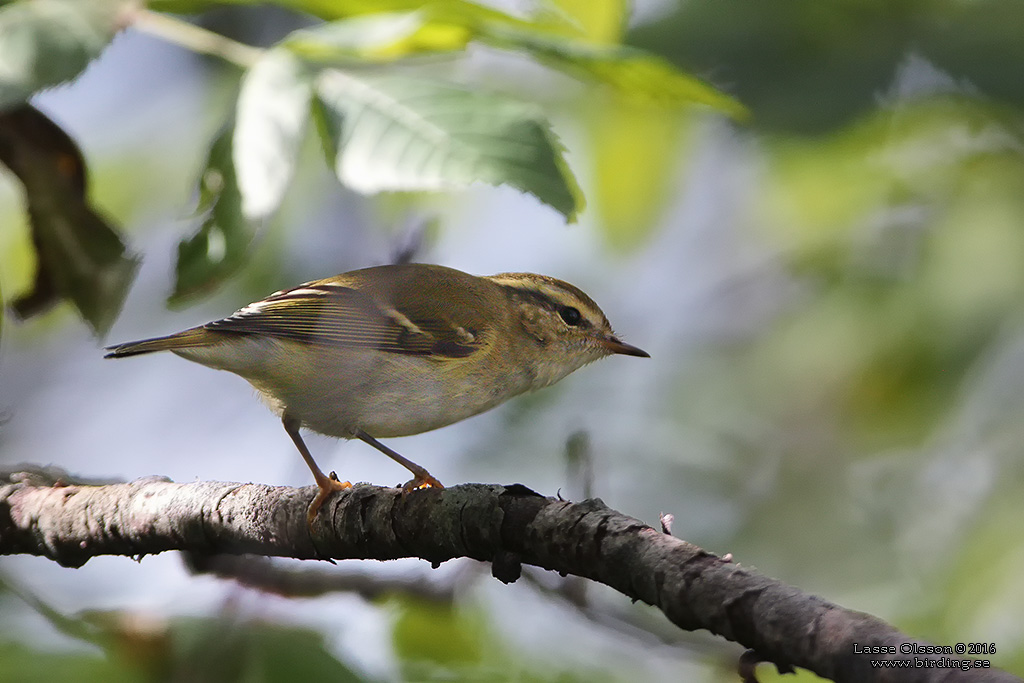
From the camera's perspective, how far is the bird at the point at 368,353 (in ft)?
10.5

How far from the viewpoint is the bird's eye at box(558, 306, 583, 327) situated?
4.23 meters

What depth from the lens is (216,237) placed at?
72.9 inches

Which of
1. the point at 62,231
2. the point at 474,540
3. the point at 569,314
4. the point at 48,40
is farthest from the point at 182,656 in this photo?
the point at 569,314

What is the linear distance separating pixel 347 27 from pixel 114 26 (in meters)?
0.48

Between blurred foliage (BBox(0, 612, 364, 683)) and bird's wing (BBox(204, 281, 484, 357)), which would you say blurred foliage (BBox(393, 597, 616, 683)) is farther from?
bird's wing (BBox(204, 281, 484, 357))

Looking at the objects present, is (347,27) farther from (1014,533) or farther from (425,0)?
(1014,533)

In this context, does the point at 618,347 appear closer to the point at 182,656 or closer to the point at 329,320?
the point at 329,320

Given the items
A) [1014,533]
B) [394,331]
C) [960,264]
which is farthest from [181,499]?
[960,264]

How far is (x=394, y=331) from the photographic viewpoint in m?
3.45

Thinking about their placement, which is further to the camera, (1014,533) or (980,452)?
(980,452)

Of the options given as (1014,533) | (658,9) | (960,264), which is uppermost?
(960,264)

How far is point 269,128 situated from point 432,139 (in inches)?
14.3

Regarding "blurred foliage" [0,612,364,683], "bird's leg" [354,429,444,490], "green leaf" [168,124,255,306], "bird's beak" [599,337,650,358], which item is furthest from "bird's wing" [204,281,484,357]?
"blurred foliage" [0,612,364,683]

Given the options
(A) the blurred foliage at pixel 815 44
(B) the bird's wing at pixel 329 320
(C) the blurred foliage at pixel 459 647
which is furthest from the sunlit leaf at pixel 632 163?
(C) the blurred foliage at pixel 459 647
